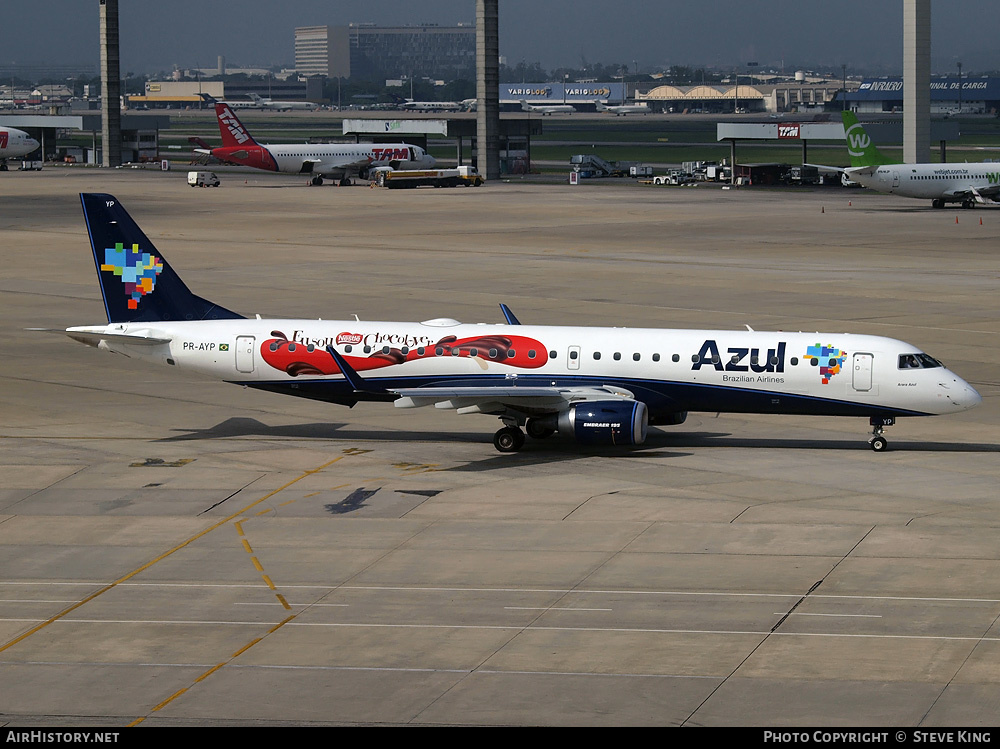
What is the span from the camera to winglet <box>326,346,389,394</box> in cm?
4041

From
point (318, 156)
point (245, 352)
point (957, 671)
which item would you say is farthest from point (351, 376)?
point (318, 156)

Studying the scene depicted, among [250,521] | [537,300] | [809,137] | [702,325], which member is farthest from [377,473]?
[809,137]

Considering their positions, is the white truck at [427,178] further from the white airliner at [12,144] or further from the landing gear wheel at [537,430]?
the landing gear wheel at [537,430]

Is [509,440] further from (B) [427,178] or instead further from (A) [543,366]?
Result: (B) [427,178]

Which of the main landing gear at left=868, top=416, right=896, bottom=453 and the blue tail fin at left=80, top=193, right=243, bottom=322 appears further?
the blue tail fin at left=80, top=193, right=243, bottom=322

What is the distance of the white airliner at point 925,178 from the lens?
426 feet

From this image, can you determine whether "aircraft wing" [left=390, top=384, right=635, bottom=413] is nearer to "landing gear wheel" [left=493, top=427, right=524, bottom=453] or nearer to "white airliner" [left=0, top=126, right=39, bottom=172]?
"landing gear wheel" [left=493, top=427, right=524, bottom=453]

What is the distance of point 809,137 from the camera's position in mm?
164250

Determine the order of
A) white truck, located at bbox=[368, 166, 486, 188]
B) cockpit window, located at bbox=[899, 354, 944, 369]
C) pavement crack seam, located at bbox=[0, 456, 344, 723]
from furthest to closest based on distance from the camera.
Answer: white truck, located at bbox=[368, 166, 486, 188] < cockpit window, located at bbox=[899, 354, 944, 369] < pavement crack seam, located at bbox=[0, 456, 344, 723]

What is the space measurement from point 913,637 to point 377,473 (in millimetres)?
17490

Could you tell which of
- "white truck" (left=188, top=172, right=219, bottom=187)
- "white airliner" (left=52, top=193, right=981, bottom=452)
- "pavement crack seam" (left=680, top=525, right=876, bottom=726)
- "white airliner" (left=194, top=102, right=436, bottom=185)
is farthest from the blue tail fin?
"white airliner" (left=194, top=102, right=436, bottom=185)

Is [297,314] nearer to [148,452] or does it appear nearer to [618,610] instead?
[148,452]

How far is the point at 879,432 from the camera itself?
41906mm

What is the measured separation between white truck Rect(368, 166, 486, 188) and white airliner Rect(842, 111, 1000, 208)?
164 feet
